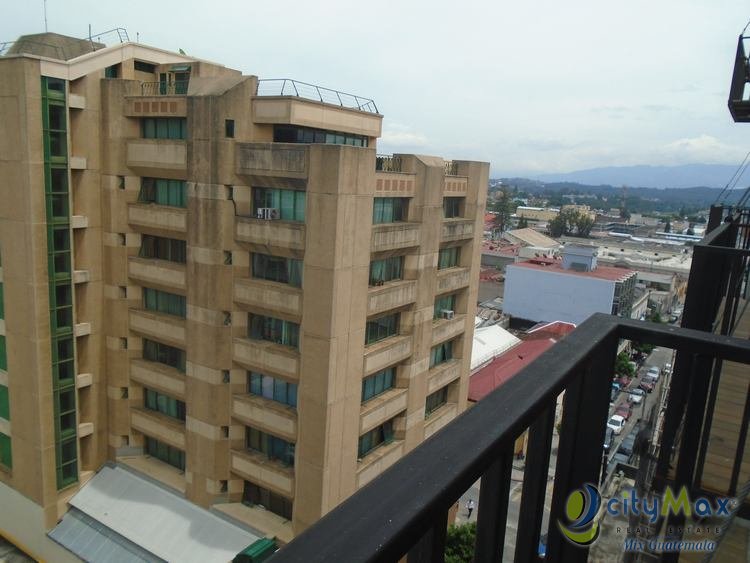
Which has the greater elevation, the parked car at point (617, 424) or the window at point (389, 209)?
the window at point (389, 209)

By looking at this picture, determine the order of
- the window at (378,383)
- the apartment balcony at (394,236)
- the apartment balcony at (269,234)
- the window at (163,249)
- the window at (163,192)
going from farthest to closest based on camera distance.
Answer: the window at (163,249) < the window at (163,192) < the window at (378,383) < the apartment balcony at (394,236) < the apartment balcony at (269,234)

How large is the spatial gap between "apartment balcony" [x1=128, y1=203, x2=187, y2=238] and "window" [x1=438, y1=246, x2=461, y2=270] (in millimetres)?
12025

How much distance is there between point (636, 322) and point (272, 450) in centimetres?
2295

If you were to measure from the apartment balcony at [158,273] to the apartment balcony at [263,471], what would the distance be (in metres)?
7.60

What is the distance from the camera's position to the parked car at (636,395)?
5475cm

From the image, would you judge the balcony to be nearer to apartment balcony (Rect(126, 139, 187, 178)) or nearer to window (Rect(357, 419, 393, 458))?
window (Rect(357, 419, 393, 458))

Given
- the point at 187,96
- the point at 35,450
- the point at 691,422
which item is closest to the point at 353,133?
the point at 187,96

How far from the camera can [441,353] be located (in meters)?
31.0

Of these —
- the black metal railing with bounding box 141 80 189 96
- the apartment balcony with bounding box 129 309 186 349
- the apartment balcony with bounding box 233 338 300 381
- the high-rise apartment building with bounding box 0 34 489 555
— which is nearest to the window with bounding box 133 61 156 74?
the high-rise apartment building with bounding box 0 34 489 555

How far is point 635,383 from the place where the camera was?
199ft

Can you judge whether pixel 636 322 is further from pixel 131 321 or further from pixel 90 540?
pixel 90 540

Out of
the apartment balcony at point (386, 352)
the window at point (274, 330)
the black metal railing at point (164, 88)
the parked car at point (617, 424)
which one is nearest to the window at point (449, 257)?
the apartment balcony at point (386, 352)

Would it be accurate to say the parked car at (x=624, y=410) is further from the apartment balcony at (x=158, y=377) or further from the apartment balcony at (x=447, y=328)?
the apartment balcony at (x=158, y=377)

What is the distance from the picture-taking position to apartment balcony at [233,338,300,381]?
22.7m
